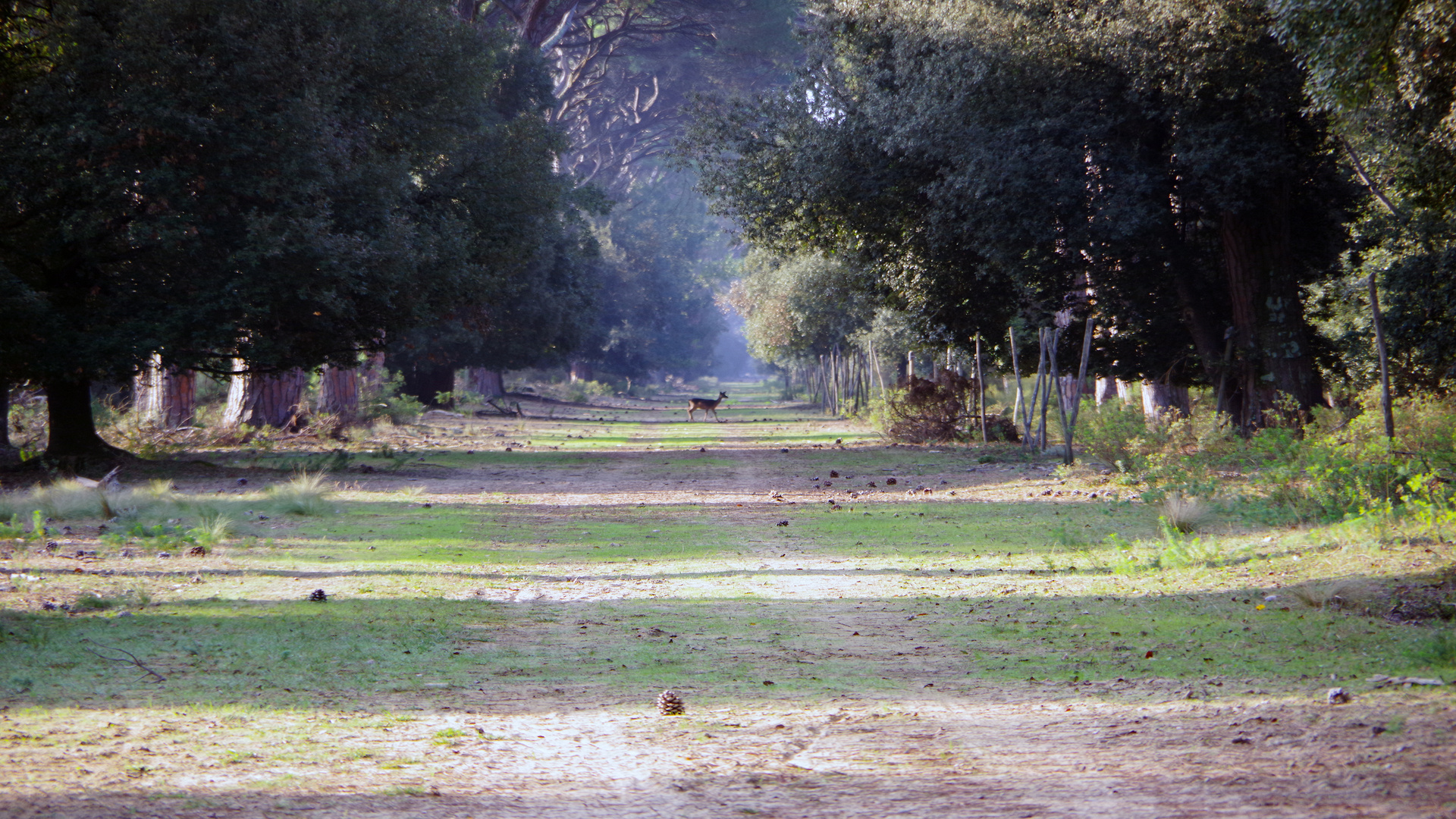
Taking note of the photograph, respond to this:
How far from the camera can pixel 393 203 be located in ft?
60.4

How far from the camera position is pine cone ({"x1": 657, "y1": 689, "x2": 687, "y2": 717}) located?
5.70 metres

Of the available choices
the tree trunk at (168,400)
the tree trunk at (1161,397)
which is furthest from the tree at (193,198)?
the tree trunk at (1161,397)

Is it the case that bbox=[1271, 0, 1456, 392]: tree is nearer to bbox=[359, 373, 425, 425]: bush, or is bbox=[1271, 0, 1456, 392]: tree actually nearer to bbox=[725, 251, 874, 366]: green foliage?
bbox=[725, 251, 874, 366]: green foliage

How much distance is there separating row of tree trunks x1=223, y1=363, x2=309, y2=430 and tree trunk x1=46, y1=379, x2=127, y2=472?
22.3 feet

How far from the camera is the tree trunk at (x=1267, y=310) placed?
17.2m

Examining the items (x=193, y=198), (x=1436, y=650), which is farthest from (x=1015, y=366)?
(x=1436, y=650)

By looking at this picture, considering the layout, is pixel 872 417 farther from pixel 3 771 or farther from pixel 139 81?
pixel 3 771

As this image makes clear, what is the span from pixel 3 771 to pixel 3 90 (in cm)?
1381

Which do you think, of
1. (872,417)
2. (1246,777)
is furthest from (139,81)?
(872,417)

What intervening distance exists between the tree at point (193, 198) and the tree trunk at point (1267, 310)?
12.9 meters

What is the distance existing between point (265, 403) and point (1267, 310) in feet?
69.2

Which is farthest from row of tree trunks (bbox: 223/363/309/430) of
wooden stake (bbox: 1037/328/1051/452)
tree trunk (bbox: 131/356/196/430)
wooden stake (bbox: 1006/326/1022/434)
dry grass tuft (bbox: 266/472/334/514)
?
wooden stake (bbox: 1037/328/1051/452)

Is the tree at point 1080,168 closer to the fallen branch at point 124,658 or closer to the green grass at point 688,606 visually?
the green grass at point 688,606

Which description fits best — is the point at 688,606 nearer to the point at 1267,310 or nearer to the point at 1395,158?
the point at 1395,158
